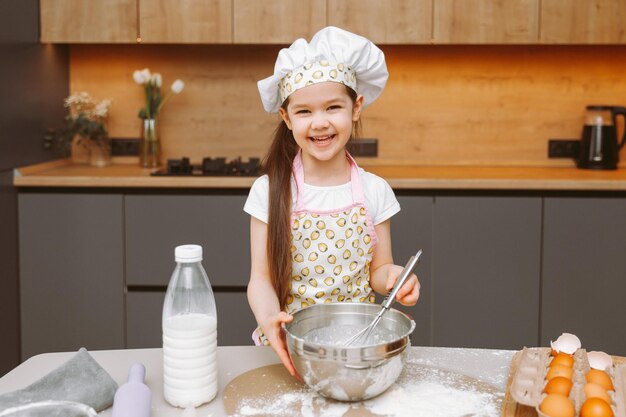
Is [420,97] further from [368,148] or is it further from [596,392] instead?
[596,392]

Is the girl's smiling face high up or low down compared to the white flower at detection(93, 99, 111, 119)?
down

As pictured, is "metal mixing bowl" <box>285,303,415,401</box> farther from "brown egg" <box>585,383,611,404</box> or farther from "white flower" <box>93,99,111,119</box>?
"white flower" <box>93,99,111,119</box>

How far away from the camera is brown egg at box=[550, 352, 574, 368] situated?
3.15 ft

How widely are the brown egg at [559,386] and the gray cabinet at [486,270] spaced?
1647 millimetres

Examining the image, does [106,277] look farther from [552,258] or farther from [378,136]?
[552,258]

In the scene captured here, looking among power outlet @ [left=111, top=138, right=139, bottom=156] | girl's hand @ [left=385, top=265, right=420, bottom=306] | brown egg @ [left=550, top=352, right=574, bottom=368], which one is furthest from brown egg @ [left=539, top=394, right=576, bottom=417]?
power outlet @ [left=111, top=138, right=139, bottom=156]

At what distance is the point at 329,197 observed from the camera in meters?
1.49

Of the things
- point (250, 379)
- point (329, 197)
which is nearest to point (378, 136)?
point (329, 197)

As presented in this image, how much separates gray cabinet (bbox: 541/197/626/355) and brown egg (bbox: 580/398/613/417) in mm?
1765

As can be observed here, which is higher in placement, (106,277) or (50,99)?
(50,99)

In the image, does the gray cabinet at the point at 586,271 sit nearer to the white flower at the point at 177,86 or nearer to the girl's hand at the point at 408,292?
the white flower at the point at 177,86

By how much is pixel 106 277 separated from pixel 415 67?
1.48 metres

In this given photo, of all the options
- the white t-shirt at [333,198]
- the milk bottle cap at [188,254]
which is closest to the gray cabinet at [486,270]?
the white t-shirt at [333,198]

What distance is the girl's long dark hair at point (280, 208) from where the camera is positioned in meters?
1.41
